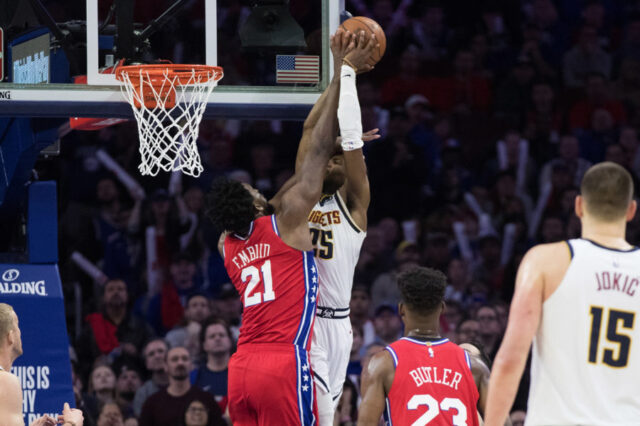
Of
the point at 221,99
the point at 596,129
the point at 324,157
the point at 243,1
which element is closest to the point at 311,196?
the point at 324,157

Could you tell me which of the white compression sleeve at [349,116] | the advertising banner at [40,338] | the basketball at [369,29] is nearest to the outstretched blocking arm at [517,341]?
the white compression sleeve at [349,116]

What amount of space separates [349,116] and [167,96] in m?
1.29

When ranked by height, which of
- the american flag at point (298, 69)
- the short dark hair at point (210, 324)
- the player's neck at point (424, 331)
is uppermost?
the american flag at point (298, 69)

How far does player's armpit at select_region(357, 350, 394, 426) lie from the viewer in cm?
510

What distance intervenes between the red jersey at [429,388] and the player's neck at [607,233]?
120 cm

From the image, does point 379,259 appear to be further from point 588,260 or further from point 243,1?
point 588,260

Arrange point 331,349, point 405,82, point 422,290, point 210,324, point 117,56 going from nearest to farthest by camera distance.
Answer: point 422,290
point 331,349
point 117,56
point 210,324
point 405,82

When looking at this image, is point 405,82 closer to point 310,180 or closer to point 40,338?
point 40,338

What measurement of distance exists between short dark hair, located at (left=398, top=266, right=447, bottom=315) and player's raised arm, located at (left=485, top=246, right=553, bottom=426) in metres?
1.04

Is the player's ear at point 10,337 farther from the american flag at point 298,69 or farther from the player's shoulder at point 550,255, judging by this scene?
the player's shoulder at point 550,255

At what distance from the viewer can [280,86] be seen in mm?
6688

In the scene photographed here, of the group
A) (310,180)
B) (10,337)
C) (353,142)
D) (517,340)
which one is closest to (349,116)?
(353,142)

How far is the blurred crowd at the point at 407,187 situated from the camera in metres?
9.62

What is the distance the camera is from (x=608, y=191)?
4.28m
